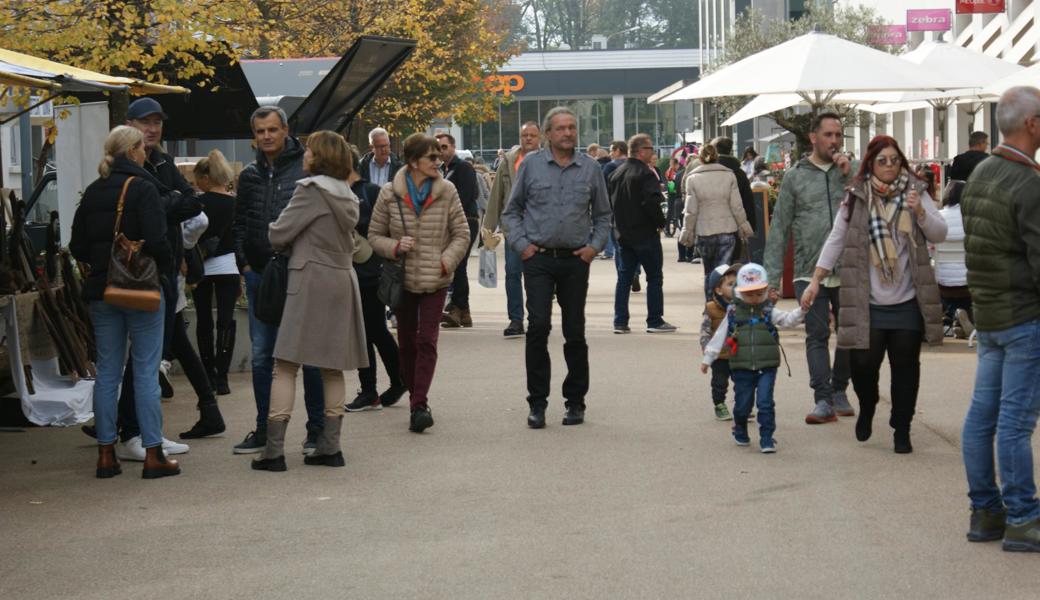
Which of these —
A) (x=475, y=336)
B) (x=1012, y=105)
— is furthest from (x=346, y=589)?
(x=475, y=336)

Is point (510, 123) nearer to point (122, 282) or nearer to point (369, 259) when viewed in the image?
point (369, 259)

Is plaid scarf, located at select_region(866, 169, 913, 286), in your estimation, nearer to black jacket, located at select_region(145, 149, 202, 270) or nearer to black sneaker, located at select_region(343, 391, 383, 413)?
black jacket, located at select_region(145, 149, 202, 270)

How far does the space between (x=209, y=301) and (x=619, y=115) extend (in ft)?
252

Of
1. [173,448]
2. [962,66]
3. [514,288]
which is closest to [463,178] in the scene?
[514,288]

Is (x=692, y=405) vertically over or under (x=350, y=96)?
under

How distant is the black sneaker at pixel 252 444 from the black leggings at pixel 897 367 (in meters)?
3.28

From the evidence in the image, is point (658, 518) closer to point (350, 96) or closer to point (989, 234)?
point (989, 234)

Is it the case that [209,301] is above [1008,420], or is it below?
above

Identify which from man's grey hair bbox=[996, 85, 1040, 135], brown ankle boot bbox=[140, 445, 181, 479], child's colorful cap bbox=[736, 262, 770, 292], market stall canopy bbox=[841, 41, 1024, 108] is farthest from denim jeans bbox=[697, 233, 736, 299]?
man's grey hair bbox=[996, 85, 1040, 135]

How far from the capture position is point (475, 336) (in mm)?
15383

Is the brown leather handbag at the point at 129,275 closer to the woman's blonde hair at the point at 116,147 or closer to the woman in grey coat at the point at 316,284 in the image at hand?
the woman's blonde hair at the point at 116,147

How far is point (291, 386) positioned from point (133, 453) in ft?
3.52

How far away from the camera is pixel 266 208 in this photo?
883 cm

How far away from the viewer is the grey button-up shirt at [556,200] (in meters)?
9.80
